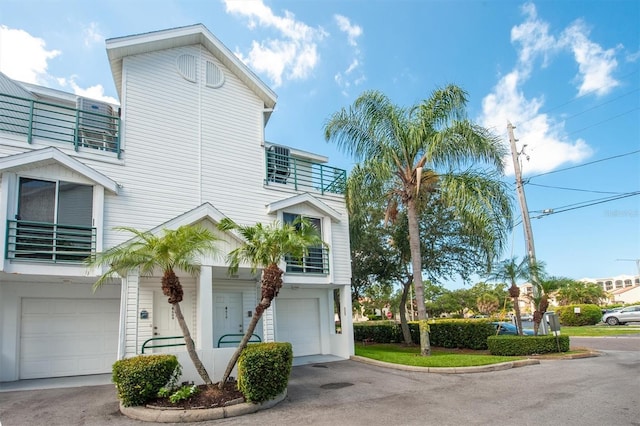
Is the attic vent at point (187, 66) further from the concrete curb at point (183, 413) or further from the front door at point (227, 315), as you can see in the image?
the concrete curb at point (183, 413)

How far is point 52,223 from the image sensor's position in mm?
10992

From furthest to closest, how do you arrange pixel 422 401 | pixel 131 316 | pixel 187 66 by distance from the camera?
1. pixel 187 66
2. pixel 131 316
3. pixel 422 401

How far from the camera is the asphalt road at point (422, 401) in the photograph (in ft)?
24.9

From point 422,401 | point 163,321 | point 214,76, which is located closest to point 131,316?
point 163,321

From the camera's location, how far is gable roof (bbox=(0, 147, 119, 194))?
10.6 metres

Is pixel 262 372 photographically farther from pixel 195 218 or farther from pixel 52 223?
pixel 52 223

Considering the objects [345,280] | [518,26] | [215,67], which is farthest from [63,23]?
[518,26]

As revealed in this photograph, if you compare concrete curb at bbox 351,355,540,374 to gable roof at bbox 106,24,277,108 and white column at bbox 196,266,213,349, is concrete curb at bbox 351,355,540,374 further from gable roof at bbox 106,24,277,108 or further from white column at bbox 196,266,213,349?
gable roof at bbox 106,24,277,108

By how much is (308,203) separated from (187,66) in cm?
643

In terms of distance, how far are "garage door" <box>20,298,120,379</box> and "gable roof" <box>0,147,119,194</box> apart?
12.3 feet

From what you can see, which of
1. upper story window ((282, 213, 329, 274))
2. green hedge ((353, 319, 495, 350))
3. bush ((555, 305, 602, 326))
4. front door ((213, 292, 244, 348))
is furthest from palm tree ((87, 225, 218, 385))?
bush ((555, 305, 602, 326))

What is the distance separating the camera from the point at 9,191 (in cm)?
1064

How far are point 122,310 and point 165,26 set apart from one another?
9538mm

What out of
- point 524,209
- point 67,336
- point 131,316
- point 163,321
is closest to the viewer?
point 131,316
